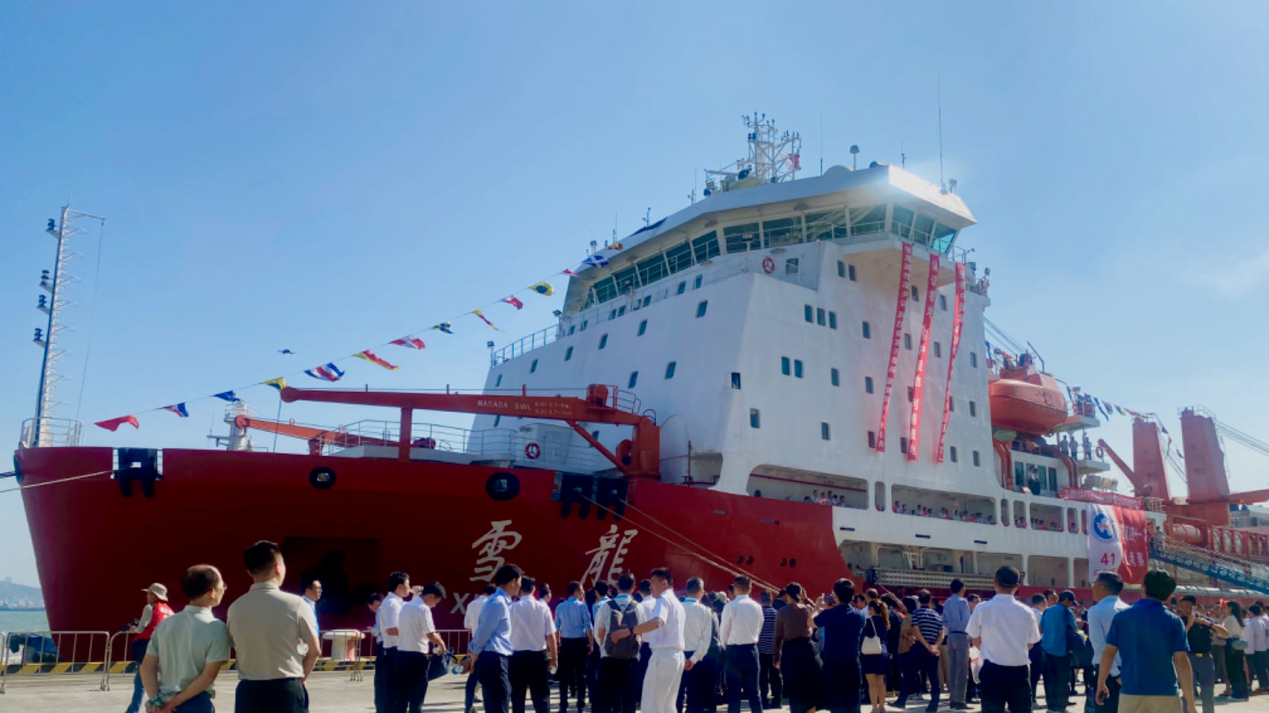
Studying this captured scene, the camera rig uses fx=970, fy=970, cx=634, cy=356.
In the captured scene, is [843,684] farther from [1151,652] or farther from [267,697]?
[267,697]

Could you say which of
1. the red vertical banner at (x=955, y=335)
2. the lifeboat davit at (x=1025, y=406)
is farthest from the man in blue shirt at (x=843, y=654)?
the lifeboat davit at (x=1025, y=406)

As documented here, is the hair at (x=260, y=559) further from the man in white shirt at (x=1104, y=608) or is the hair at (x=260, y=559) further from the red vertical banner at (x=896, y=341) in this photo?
the red vertical banner at (x=896, y=341)

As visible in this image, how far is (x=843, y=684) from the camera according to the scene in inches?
289

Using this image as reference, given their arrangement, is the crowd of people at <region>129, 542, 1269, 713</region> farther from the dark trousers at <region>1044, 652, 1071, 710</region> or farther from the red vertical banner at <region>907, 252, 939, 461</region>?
the red vertical banner at <region>907, 252, 939, 461</region>

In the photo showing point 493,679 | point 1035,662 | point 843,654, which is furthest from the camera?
point 1035,662

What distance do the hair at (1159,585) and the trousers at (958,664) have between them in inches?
181

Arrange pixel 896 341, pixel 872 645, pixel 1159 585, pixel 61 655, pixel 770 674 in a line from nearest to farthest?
pixel 1159 585, pixel 872 645, pixel 770 674, pixel 61 655, pixel 896 341

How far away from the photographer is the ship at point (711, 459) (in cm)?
1298

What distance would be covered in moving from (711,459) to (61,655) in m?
10.5

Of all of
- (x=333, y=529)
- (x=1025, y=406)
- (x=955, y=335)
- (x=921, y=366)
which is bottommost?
(x=333, y=529)

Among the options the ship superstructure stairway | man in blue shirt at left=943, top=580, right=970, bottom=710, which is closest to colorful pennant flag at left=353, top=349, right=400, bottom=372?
man in blue shirt at left=943, top=580, right=970, bottom=710

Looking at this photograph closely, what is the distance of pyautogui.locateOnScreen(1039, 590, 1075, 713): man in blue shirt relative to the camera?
8.62 meters

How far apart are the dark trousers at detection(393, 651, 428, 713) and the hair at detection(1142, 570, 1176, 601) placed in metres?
5.04

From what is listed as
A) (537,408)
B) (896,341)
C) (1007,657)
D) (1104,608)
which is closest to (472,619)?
(1007,657)
